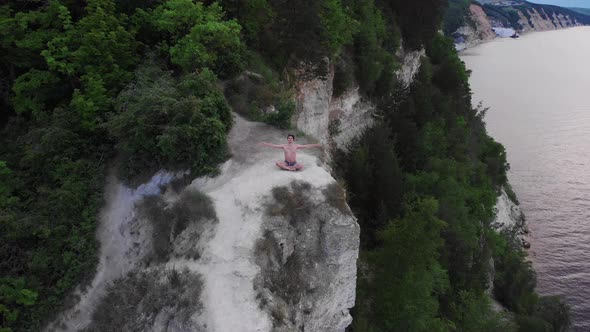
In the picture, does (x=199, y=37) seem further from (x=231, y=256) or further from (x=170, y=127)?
(x=231, y=256)

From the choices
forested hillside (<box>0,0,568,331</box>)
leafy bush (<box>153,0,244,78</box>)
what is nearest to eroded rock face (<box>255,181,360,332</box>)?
forested hillside (<box>0,0,568,331</box>)

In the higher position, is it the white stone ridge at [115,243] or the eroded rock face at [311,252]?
the eroded rock face at [311,252]

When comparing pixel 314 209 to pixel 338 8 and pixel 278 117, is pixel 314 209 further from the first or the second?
pixel 338 8

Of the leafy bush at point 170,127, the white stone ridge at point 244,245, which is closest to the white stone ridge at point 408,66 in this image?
the white stone ridge at point 244,245

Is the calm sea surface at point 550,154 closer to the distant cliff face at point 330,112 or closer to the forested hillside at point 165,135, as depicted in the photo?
the forested hillside at point 165,135

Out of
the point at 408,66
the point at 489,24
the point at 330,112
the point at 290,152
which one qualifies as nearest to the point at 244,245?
the point at 290,152

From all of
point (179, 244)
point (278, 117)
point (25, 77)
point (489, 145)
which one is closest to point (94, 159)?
point (25, 77)

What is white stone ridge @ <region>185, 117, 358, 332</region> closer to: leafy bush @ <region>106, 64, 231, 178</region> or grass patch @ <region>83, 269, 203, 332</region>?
grass patch @ <region>83, 269, 203, 332</region>
